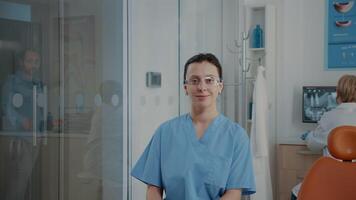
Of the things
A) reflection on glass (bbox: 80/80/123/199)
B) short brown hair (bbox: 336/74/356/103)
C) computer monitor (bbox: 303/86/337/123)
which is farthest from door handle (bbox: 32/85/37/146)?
computer monitor (bbox: 303/86/337/123)

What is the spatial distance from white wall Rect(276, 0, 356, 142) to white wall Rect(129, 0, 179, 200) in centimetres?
121

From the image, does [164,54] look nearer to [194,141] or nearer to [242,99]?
[242,99]

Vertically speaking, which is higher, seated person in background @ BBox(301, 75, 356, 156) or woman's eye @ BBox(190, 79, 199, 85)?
woman's eye @ BBox(190, 79, 199, 85)

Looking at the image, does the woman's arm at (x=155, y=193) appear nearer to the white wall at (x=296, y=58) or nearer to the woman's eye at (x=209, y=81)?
the woman's eye at (x=209, y=81)

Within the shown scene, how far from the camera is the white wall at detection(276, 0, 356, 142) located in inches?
172

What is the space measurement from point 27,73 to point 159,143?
0.83 metres

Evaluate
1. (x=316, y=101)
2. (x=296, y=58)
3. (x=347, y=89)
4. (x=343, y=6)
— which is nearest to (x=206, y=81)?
(x=347, y=89)

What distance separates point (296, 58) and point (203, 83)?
9.33 feet

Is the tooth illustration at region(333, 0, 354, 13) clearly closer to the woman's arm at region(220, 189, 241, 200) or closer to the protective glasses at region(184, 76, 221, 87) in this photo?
the protective glasses at region(184, 76, 221, 87)

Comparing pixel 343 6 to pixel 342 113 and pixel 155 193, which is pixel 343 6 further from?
pixel 155 193

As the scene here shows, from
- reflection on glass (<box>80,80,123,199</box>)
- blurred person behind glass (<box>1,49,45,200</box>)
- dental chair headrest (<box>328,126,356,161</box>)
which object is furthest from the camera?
reflection on glass (<box>80,80,123,199</box>)

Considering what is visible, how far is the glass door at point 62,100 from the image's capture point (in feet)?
7.17

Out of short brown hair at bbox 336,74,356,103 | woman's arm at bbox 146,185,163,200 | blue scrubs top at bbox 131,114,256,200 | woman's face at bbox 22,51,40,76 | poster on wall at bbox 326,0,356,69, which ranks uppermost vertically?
poster on wall at bbox 326,0,356,69

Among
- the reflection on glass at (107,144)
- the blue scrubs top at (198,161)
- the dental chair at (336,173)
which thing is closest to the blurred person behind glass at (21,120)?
the reflection on glass at (107,144)
